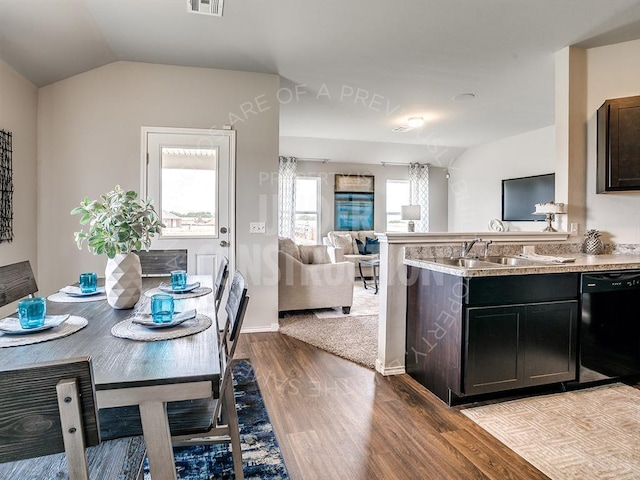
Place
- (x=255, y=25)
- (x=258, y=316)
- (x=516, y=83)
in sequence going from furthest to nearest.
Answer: (x=516, y=83), (x=258, y=316), (x=255, y=25)

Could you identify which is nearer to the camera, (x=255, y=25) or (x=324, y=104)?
(x=255, y=25)

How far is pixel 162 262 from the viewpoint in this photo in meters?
2.80

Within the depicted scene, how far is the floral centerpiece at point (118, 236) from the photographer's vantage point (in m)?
1.70

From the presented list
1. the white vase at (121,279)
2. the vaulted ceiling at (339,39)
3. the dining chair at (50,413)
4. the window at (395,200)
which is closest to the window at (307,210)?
the window at (395,200)

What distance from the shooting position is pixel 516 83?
4.30 m

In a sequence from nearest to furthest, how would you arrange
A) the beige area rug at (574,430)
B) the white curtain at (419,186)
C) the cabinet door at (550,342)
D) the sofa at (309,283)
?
1. the beige area rug at (574,430)
2. the cabinet door at (550,342)
3. the sofa at (309,283)
4. the white curtain at (419,186)

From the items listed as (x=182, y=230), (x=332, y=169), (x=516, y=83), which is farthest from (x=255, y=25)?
(x=332, y=169)

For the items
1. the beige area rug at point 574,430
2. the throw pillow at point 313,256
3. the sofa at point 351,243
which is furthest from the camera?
the sofa at point 351,243

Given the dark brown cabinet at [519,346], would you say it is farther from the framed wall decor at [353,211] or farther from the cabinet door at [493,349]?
the framed wall decor at [353,211]

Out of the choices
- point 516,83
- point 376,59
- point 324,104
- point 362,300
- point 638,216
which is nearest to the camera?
point 638,216

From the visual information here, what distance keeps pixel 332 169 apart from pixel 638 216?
571 cm

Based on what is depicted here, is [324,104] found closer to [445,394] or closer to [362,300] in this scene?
[362,300]

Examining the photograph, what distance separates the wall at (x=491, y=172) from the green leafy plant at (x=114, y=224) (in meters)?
6.49

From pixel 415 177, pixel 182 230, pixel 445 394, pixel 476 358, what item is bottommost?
pixel 445 394
